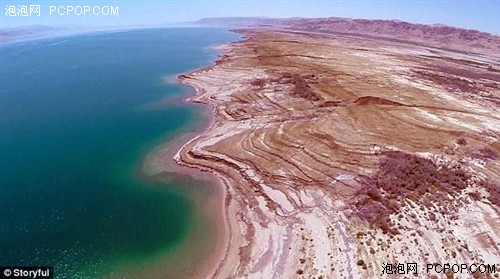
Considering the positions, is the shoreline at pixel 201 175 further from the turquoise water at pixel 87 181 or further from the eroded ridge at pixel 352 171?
the turquoise water at pixel 87 181

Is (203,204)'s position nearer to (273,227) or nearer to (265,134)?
(273,227)

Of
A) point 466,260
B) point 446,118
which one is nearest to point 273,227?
point 466,260

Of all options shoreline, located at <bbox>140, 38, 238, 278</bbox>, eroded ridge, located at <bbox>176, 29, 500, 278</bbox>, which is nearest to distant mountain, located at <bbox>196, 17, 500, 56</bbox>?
eroded ridge, located at <bbox>176, 29, 500, 278</bbox>
